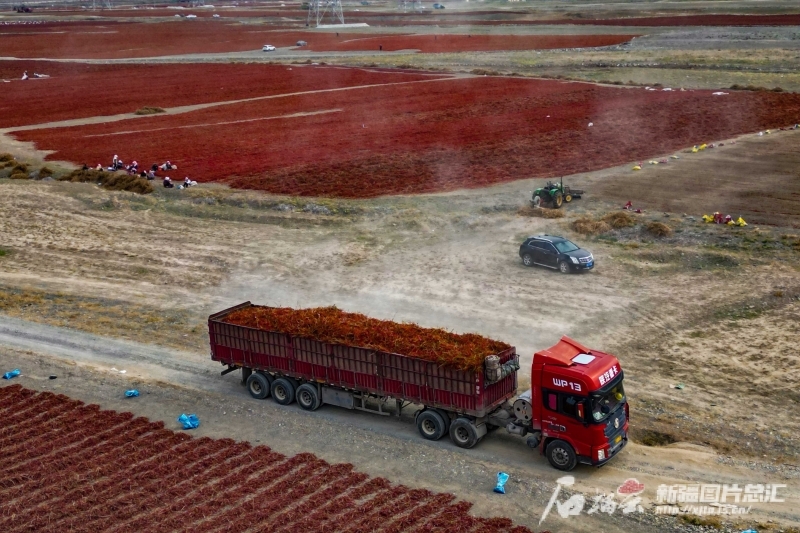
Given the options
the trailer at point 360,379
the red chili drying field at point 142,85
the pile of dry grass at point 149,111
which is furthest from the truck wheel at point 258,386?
the pile of dry grass at point 149,111

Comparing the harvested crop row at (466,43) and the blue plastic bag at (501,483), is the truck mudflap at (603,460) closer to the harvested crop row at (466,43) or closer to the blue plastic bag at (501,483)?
the blue plastic bag at (501,483)

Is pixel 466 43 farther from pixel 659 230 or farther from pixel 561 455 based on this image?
pixel 561 455

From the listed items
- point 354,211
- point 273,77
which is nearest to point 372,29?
point 273,77

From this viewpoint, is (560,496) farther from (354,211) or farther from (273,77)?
(273,77)

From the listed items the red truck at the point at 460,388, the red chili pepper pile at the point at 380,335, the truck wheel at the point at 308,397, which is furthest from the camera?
the truck wheel at the point at 308,397

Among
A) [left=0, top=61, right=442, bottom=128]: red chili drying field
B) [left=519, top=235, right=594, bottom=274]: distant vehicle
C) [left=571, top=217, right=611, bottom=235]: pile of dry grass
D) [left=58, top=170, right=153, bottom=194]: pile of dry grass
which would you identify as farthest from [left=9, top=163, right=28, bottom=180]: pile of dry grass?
[left=571, top=217, right=611, bottom=235]: pile of dry grass

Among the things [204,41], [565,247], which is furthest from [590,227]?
[204,41]
